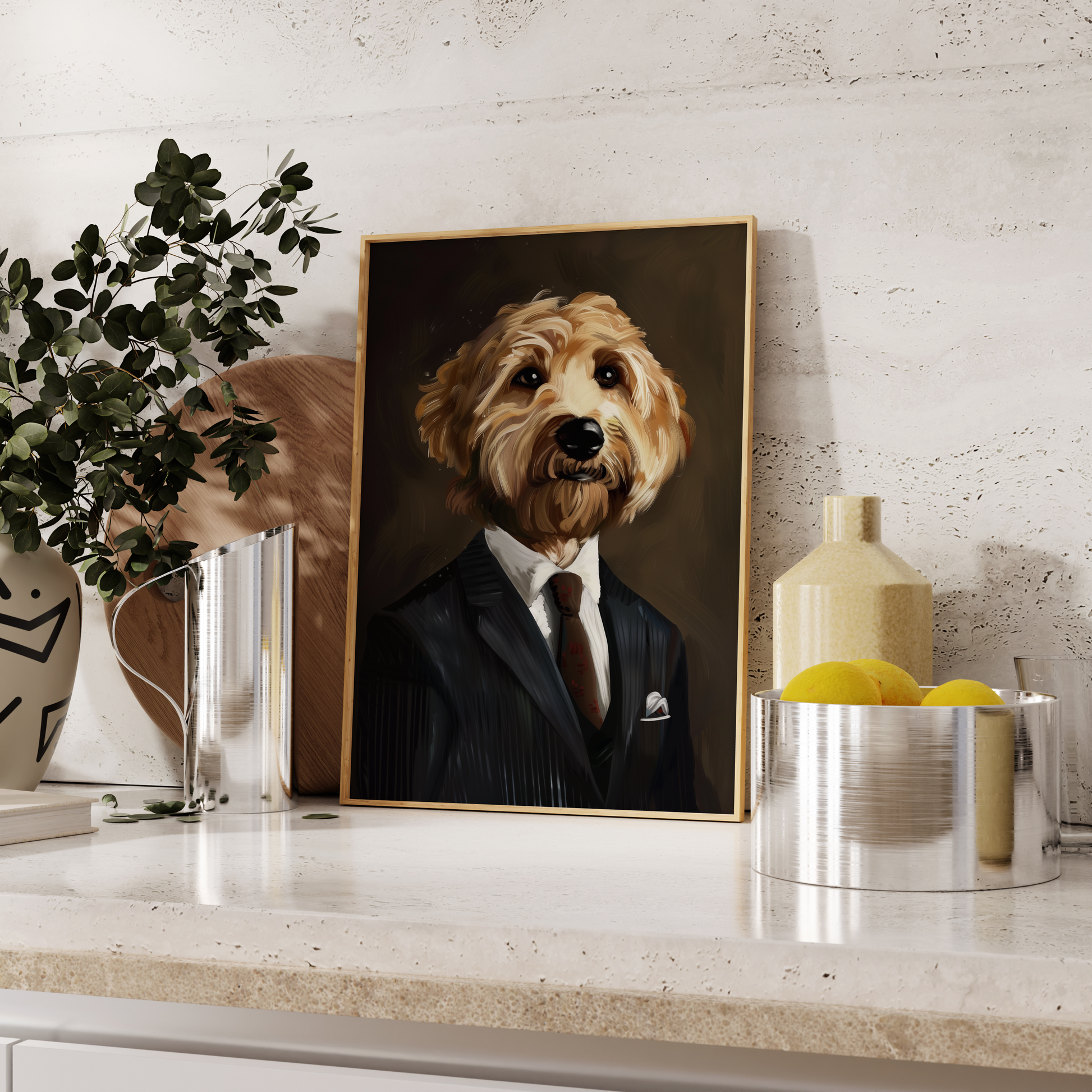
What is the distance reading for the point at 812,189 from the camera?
1.18 m

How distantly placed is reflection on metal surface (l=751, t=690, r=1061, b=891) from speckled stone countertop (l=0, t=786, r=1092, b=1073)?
0.02 m

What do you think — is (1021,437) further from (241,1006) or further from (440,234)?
(241,1006)

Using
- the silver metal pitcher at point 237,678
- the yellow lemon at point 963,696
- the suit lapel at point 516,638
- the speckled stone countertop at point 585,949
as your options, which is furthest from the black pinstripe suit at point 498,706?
the yellow lemon at point 963,696

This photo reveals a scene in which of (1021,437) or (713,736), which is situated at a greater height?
(1021,437)

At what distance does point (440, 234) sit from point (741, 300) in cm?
36

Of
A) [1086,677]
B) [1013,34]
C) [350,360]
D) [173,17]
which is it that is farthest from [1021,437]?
[173,17]

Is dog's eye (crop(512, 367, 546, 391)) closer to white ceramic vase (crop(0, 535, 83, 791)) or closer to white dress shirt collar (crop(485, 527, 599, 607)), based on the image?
white dress shirt collar (crop(485, 527, 599, 607))

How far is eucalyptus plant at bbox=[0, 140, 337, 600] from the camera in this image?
1121 millimetres

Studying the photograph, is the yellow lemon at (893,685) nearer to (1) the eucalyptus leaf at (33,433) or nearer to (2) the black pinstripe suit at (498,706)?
(2) the black pinstripe suit at (498,706)

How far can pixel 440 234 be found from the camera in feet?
4.09

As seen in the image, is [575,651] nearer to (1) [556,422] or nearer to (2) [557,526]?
(2) [557,526]

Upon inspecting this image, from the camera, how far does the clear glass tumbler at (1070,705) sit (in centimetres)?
95

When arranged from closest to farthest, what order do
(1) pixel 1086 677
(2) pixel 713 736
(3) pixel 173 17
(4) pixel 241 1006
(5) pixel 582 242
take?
(4) pixel 241 1006, (1) pixel 1086 677, (2) pixel 713 736, (5) pixel 582 242, (3) pixel 173 17

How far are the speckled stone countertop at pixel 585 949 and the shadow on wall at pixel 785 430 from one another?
1.24 ft
